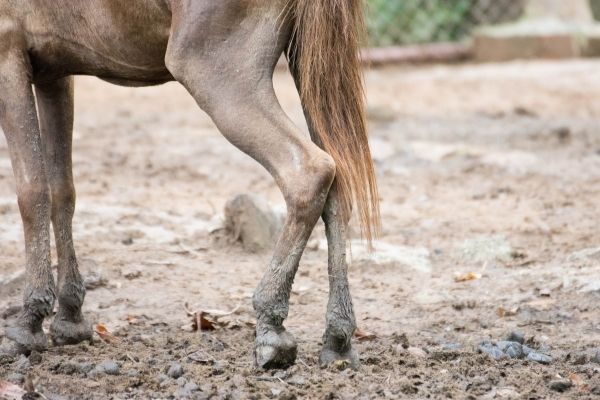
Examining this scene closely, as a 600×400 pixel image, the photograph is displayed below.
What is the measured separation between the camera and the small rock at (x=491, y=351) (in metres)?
A: 4.12

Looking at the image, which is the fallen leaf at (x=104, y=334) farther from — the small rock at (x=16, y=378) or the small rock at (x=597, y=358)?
the small rock at (x=597, y=358)

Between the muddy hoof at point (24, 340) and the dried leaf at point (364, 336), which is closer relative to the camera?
the muddy hoof at point (24, 340)

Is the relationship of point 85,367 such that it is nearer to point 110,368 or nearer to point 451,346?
point 110,368

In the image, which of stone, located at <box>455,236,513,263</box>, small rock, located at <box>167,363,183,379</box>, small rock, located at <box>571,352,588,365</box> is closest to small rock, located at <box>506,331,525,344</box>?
small rock, located at <box>571,352,588,365</box>

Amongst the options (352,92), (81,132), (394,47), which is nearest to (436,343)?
(352,92)

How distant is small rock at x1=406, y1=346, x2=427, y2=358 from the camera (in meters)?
4.15

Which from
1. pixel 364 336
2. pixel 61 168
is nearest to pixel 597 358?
pixel 364 336

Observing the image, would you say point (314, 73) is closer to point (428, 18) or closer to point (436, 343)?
point (436, 343)

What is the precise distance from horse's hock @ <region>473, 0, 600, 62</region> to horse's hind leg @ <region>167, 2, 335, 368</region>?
9.56 meters

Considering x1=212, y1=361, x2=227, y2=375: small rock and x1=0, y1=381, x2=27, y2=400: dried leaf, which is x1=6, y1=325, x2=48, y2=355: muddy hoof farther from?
x1=212, y1=361, x2=227, y2=375: small rock

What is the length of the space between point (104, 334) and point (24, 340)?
0.41m

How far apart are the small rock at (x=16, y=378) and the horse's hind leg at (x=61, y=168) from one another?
73 centimetres

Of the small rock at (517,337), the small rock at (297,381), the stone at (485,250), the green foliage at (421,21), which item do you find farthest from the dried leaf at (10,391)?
the green foliage at (421,21)

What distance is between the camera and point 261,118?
12.3 feet
